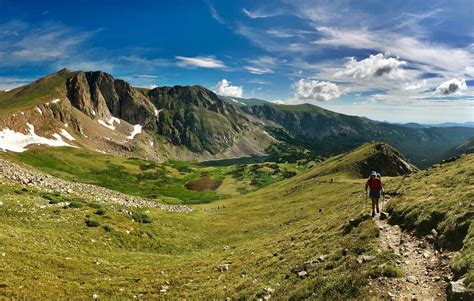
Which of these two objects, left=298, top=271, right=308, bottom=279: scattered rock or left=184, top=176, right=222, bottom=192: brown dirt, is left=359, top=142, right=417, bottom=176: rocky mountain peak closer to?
left=298, top=271, right=308, bottom=279: scattered rock

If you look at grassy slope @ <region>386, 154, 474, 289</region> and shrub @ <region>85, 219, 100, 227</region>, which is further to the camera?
shrub @ <region>85, 219, 100, 227</region>

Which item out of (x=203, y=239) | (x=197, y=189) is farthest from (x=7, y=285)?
(x=197, y=189)

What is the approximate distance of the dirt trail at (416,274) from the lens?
14734mm

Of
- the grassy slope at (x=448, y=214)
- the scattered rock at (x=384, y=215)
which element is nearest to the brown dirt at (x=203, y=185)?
the grassy slope at (x=448, y=214)

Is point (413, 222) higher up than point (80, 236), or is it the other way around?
point (413, 222)

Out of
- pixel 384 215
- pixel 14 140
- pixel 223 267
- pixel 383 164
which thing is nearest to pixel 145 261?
pixel 223 267

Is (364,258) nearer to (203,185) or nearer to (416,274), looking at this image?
(416,274)

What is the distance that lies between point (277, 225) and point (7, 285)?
38.3 metres

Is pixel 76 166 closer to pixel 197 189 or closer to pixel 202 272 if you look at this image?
pixel 197 189

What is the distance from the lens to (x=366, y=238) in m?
21.6

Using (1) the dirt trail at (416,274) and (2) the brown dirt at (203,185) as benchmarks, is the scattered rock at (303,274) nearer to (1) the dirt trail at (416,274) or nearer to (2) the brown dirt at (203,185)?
(1) the dirt trail at (416,274)

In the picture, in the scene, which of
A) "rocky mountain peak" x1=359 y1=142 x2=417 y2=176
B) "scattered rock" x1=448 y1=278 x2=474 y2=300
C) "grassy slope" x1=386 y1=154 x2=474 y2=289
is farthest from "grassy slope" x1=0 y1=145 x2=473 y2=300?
"rocky mountain peak" x1=359 y1=142 x2=417 y2=176

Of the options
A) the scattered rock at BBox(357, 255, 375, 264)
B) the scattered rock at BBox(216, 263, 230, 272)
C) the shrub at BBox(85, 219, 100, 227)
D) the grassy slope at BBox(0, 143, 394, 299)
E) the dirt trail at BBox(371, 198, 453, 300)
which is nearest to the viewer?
the dirt trail at BBox(371, 198, 453, 300)

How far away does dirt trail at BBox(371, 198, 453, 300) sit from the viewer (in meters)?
14.7
